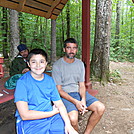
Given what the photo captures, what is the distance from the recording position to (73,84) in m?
2.58

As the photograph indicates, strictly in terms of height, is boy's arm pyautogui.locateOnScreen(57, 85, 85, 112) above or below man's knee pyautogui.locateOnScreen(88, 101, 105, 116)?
above

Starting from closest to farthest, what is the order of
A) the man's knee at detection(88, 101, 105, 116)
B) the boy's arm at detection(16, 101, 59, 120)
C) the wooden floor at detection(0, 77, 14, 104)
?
1. the boy's arm at detection(16, 101, 59, 120)
2. the wooden floor at detection(0, 77, 14, 104)
3. the man's knee at detection(88, 101, 105, 116)

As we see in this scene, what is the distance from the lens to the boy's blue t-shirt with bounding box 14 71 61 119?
64.4 inches

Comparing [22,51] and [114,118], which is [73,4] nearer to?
[22,51]

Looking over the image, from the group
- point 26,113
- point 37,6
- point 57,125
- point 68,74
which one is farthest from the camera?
point 37,6

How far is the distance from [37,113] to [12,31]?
5.01 m

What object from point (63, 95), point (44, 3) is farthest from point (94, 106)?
point (44, 3)

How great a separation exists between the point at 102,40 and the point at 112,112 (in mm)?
2624

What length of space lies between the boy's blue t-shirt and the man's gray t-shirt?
0.63 meters

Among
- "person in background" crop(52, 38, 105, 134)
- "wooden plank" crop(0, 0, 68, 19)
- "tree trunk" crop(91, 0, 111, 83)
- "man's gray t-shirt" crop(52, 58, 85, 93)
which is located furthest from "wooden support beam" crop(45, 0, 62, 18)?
"man's gray t-shirt" crop(52, 58, 85, 93)

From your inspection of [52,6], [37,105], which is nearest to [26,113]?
[37,105]

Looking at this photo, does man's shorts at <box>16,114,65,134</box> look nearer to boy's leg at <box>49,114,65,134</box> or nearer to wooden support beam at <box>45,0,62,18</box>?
boy's leg at <box>49,114,65,134</box>

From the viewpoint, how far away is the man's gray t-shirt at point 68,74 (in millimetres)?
2473

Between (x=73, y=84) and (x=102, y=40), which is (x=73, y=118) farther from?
(x=102, y=40)
